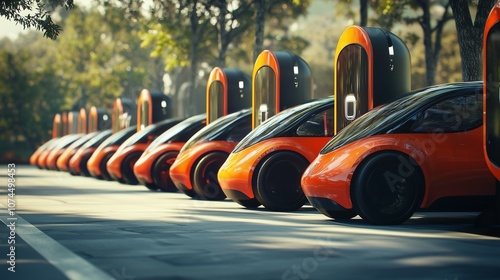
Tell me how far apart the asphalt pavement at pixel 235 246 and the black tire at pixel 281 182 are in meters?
0.23

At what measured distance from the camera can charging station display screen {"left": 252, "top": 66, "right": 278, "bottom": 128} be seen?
18.7 metres

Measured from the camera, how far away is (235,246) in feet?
31.9

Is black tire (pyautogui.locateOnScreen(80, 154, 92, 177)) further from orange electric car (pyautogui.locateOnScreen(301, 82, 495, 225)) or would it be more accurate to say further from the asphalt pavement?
orange electric car (pyautogui.locateOnScreen(301, 82, 495, 225))

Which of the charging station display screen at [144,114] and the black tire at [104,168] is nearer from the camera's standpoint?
the black tire at [104,168]

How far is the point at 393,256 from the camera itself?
29.1 ft

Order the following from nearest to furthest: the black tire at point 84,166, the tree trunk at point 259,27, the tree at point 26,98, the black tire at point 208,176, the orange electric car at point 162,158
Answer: the black tire at point 208,176
the orange electric car at point 162,158
the tree trunk at point 259,27
the black tire at point 84,166
the tree at point 26,98

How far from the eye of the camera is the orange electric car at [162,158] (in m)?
21.4

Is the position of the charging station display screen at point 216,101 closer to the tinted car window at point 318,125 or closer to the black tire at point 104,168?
the black tire at point 104,168

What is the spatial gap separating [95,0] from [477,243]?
38871 mm

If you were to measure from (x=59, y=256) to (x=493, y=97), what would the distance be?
4.56m

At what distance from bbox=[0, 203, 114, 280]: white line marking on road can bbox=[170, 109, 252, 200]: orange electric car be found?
6108 millimetres

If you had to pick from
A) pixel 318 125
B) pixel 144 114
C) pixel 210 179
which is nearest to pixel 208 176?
pixel 210 179

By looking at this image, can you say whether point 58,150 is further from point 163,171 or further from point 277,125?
point 277,125

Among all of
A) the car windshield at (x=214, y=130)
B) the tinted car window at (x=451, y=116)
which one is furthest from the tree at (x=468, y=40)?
the tinted car window at (x=451, y=116)
